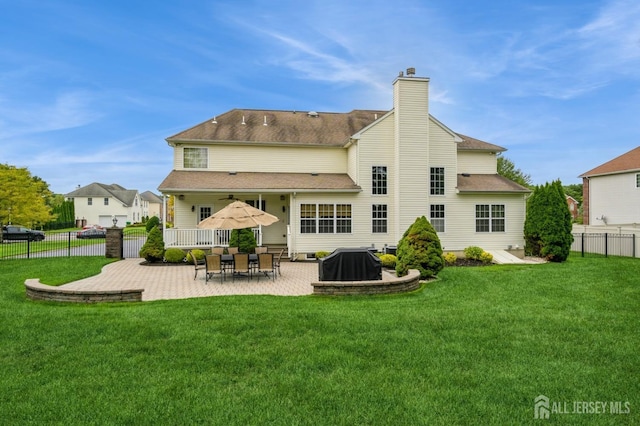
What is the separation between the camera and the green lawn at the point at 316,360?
3807 millimetres

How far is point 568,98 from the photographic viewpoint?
20.8 metres

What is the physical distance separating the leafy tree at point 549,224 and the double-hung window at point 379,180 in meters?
7.11

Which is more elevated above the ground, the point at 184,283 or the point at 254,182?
the point at 254,182

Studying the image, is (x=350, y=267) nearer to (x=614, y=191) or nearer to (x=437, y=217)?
(x=437, y=217)

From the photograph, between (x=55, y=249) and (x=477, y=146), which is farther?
(x=55, y=249)

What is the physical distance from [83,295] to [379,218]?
13.9 metres

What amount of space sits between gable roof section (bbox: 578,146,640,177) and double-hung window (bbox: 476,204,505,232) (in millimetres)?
15214

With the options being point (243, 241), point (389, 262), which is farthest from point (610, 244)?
point (243, 241)

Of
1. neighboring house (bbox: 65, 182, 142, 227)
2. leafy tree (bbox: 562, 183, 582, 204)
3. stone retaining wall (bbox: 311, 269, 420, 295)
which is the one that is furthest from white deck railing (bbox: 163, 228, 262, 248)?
leafy tree (bbox: 562, 183, 582, 204)

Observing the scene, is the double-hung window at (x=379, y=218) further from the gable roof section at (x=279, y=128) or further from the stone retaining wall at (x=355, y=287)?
the stone retaining wall at (x=355, y=287)

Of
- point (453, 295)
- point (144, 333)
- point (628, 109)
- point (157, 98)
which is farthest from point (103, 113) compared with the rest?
point (628, 109)

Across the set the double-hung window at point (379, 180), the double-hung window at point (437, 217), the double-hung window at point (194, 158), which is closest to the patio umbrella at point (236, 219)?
the double-hung window at point (379, 180)

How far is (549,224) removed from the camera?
17422 mm

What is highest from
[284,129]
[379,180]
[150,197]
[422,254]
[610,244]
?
[150,197]
